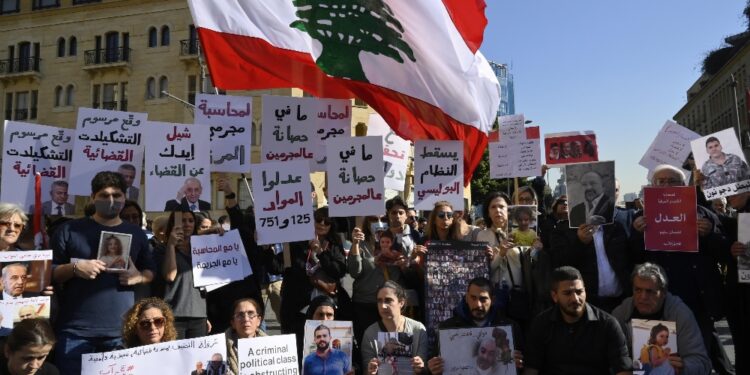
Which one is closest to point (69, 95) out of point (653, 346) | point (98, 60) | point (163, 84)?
point (98, 60)

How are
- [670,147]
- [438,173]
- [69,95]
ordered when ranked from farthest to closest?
[69,95] → [670,147] → [438,173]

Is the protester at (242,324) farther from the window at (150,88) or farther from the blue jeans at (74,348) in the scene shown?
the window at (150,88)

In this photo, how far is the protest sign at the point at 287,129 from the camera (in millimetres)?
6711

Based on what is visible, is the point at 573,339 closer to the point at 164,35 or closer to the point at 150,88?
the point at 150,88

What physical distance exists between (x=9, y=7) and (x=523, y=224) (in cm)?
4724

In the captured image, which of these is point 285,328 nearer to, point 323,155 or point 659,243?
point 323,155

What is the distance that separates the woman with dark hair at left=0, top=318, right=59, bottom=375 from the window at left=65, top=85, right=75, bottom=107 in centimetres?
3995

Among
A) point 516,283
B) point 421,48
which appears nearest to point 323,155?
point 421,48

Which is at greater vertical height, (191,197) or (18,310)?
(191,197)

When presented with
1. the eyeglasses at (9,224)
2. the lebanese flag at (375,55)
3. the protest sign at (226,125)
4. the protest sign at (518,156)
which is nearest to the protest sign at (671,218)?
the lebanese flag at (375,55)

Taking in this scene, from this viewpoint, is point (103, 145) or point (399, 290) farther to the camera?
point (103, 145)

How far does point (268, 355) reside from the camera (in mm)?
4676

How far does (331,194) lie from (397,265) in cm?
99

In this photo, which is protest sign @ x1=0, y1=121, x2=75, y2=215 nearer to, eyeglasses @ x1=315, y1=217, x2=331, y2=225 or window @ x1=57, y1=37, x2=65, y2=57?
eyeglasses @ x1=315, y1=217, x2=331, y2=225
